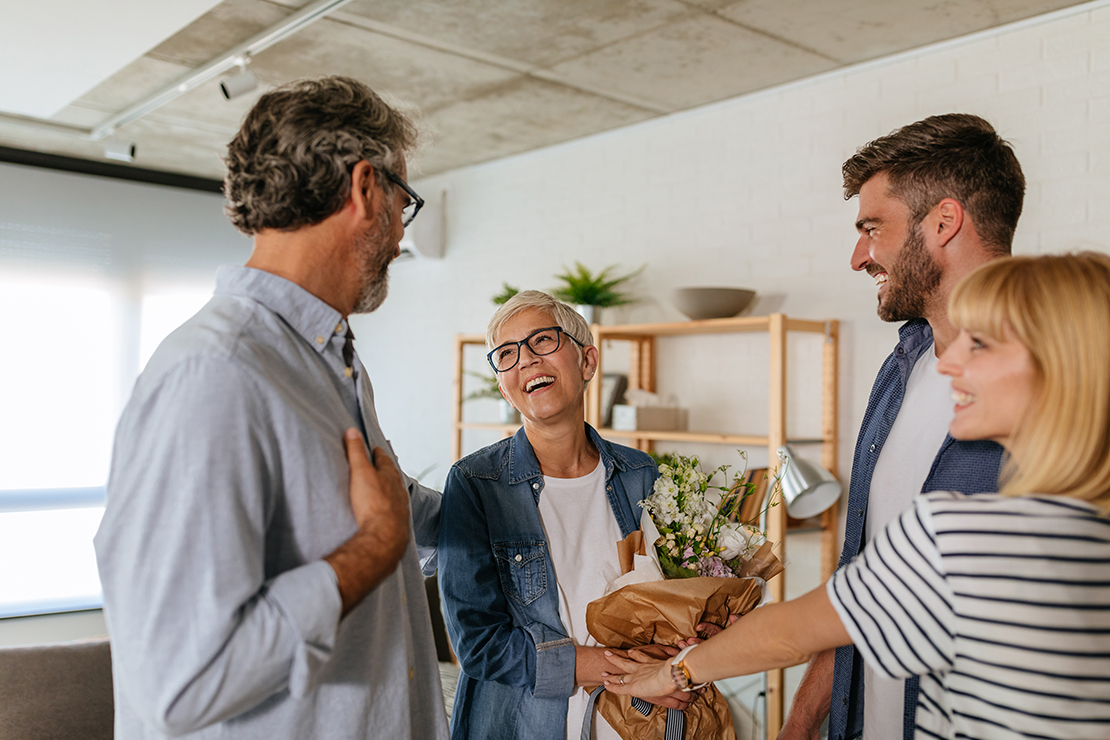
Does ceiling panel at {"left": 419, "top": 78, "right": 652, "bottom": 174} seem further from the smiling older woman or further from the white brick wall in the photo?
the smiling older woman

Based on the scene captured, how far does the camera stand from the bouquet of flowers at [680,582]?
1.52 metres

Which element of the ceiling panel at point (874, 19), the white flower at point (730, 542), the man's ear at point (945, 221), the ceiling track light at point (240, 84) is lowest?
the white flower at point (730, 542)

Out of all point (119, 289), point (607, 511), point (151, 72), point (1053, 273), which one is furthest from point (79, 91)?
point (1053, 273)

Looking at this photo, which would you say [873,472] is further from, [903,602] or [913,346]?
[903,602]

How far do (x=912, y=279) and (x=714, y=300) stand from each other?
2.01 metres

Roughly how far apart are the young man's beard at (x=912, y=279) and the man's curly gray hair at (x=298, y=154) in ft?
3.40

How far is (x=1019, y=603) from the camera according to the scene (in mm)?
954

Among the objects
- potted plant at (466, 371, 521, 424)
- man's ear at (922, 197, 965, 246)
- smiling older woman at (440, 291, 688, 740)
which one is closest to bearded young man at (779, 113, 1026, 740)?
man's ear at (922, 197, 965, 246)

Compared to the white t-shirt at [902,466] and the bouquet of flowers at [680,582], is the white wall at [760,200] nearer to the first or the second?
the white t-shirt at [902,466]

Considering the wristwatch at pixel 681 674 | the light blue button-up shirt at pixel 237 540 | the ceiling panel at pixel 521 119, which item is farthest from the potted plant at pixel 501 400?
the light blue button-up shirt at pixel 237 540

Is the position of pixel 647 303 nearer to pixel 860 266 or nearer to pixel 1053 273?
pixel 860 266

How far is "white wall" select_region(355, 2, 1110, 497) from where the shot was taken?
2980 millimetres

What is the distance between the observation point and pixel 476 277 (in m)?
5.48

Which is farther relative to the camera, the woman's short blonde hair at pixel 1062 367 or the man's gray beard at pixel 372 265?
the man's gray beard at pixel 372 265
